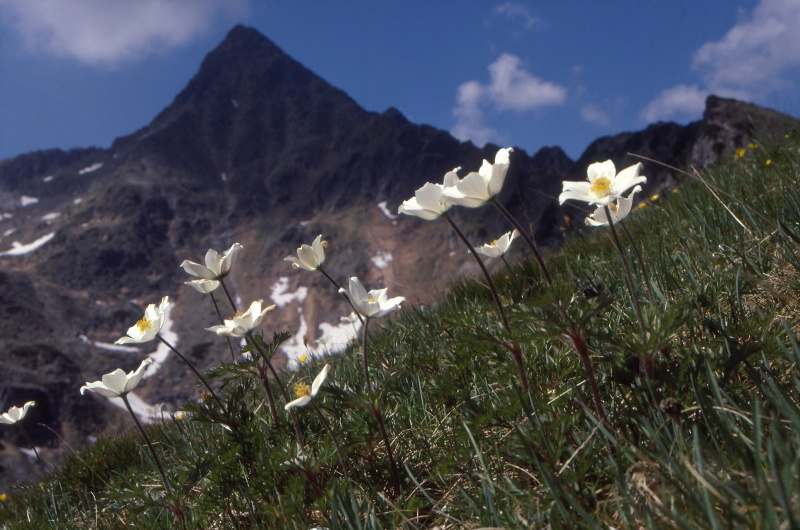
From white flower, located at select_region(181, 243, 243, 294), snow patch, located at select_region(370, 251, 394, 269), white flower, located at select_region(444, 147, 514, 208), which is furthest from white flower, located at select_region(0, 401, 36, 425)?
snow patch, located at select_region(370, 251, 394, 269)

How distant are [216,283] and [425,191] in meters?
1.48

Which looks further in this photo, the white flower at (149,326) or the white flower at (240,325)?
the white flower at (149,326)

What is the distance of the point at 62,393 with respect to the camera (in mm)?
87312

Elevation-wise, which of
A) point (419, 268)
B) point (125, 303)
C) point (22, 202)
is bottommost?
point (419, 268)

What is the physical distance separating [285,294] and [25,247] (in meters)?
74.0

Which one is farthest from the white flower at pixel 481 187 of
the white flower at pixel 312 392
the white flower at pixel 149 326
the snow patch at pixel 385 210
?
the snow patch at pixel 385 210

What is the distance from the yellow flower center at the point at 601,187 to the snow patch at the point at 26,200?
21626cm

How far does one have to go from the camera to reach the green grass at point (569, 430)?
152 cm

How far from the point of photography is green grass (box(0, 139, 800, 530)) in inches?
59.8

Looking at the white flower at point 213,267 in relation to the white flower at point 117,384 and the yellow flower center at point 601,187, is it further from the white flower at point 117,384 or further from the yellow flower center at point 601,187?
the yellow flower center at point 601,187

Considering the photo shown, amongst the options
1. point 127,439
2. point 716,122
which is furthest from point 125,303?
point 127,439

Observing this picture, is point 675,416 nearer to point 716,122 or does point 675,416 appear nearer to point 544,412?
point 544,412

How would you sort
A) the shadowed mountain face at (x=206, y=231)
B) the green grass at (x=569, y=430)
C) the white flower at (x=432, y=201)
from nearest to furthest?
the green grass at (x=569, y=430) < the white flower at (x=432, y=201) < the shadowed mountain face at (x=206, y=231)

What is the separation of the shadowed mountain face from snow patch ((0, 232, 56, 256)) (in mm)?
499
